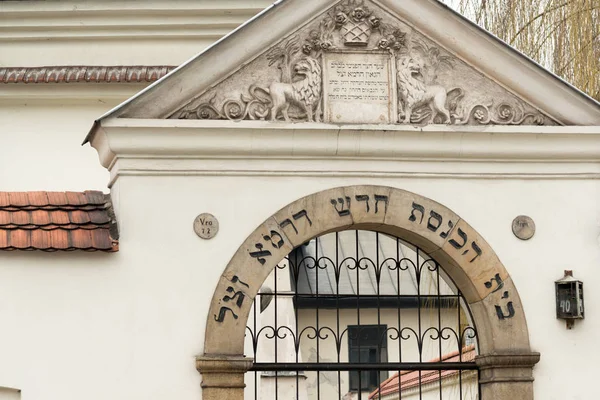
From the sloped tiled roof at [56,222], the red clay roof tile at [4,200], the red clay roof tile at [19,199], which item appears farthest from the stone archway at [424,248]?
the red clay roof tile at [4,200]

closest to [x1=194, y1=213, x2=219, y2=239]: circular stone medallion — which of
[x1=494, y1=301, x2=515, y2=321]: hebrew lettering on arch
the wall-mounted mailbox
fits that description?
[x1=494, y1=301, x2=515, y2=321]: hebrew lettering on arch

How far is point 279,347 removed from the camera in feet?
47.6

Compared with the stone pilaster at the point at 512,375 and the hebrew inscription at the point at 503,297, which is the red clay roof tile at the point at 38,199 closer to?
the hebrew inscription at the point at 503,297

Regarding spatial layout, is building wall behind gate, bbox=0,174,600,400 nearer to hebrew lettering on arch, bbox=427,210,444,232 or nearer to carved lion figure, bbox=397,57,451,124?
hebrew lettering on arch, bbox=427,210,444,232

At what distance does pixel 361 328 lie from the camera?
11.2 metres

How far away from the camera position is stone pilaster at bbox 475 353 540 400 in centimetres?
1003

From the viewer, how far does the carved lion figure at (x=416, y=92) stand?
33.9 feet

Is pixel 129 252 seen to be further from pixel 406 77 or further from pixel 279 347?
pixel 279 347

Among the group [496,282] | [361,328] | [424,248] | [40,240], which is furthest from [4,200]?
[496,282]

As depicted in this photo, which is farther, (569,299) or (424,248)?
(424,248)

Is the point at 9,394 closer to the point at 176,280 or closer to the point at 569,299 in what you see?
the point at 176,280

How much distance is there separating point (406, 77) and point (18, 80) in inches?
187

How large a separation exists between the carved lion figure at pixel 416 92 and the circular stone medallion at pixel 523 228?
101 centimetres

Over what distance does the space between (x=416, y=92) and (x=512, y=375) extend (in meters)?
2.41
